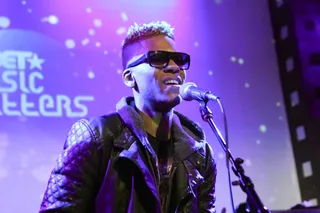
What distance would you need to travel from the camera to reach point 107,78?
2.86 metres

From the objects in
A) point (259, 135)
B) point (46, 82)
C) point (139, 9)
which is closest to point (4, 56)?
point (46, 82)

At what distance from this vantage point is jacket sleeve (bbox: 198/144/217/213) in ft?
5.39

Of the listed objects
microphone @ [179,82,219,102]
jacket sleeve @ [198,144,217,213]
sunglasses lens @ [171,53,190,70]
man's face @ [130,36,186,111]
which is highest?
sunglasses lens @ [171,53,190,70]

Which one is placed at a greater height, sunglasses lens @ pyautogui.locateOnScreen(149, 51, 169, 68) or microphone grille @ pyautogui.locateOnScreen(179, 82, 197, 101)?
sunglasses lens @ pyautogui.locateOnScreen(149, 51, 169, 68)

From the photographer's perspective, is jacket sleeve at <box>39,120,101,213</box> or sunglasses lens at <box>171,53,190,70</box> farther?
sunglasses lens at <box>171,53,190,70</box>

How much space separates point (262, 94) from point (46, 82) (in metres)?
1.38

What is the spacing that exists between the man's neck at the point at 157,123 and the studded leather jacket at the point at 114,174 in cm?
4

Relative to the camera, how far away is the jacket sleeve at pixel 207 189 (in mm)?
1642

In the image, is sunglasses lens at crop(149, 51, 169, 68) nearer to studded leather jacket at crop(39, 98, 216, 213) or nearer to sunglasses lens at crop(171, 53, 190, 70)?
sunglasses lens at crop(171, 53, 190, 70)

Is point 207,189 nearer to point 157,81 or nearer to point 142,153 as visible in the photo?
point 142,153

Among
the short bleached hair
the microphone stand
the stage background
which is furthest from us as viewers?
the stage background

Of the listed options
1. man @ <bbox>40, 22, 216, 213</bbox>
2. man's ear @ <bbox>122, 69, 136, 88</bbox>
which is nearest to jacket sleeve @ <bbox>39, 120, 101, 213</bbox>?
man @ <bbox>40, 22, 216, 213</bbox>

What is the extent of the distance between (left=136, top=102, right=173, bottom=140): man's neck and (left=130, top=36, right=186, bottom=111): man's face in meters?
0.02

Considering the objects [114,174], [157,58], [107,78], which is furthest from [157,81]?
[107,78]
